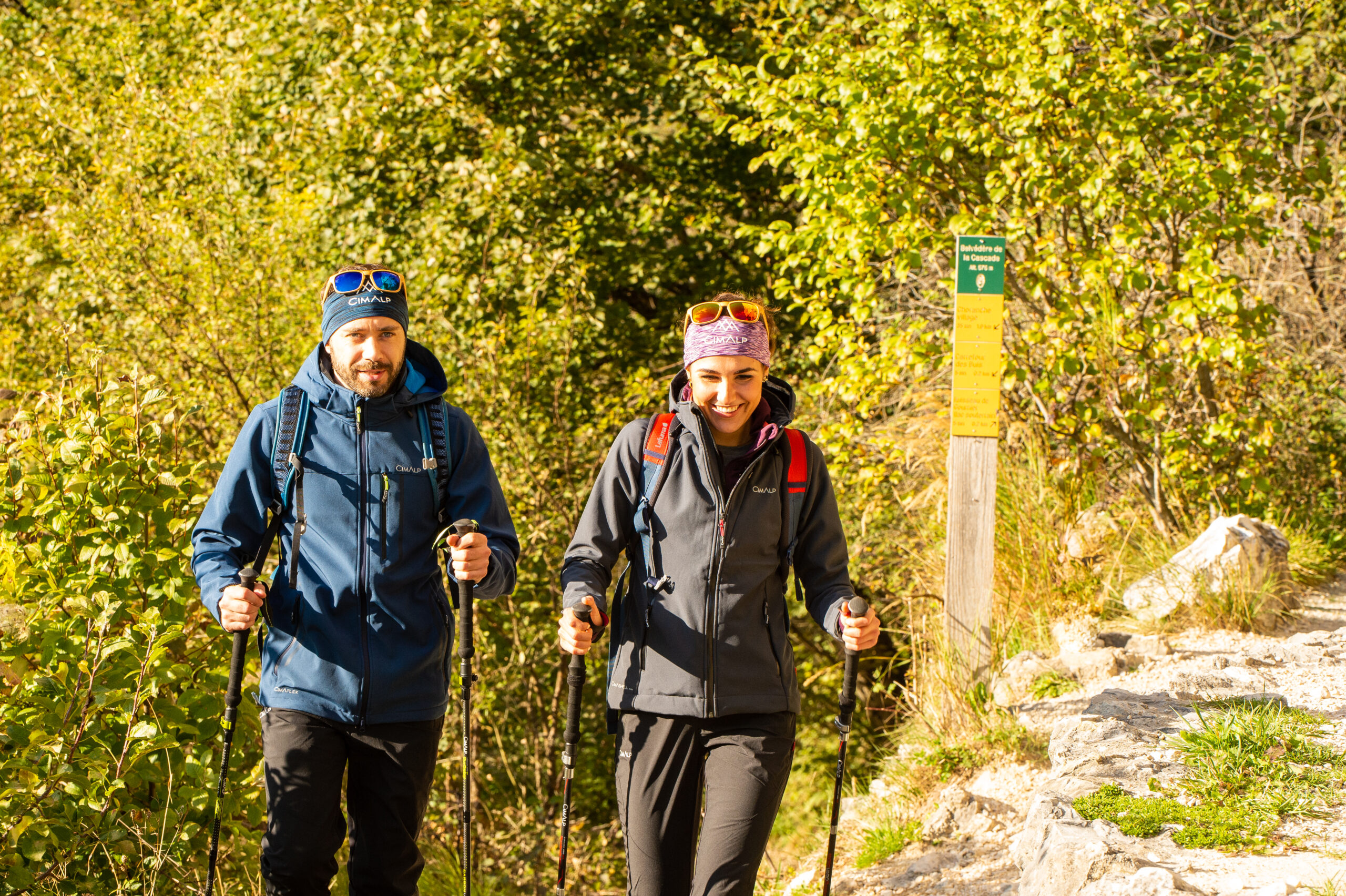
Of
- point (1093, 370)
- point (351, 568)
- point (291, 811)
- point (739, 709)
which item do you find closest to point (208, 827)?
point (291, 811)

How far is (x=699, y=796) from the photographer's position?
2863 mm

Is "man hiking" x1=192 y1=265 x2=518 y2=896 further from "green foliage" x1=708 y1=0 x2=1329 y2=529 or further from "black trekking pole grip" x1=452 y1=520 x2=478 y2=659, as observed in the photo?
"green foliage" x1=708 y1=0 x2=1329 y2=529

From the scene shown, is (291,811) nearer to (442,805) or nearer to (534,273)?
(442,805)

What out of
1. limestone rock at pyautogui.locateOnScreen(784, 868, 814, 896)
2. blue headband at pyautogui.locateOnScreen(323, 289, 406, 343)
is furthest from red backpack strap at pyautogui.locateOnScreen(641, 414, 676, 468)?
limestone rock at pyautogui.locateOnScreen(784, 868, 814, 896)

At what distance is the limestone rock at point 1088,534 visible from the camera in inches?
238

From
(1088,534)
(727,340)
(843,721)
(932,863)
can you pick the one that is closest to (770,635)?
(843,721)

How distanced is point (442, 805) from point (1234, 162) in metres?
5.63

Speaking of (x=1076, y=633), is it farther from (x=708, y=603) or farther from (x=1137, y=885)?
(x=708, y=603)

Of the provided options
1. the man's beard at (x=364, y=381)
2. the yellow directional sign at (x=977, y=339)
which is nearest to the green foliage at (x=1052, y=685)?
the yellow directional sign at (x=977, y=339)

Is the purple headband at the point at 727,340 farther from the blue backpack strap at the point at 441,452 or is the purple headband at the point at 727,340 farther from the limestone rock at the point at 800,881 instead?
the limestone rock at the point at 800,881

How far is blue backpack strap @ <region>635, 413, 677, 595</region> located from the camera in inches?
112

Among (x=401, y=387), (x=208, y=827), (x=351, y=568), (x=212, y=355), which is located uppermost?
(x=212, y=355)

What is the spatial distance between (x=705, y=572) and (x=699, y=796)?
59 cm

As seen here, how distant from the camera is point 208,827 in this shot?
11.9ft
